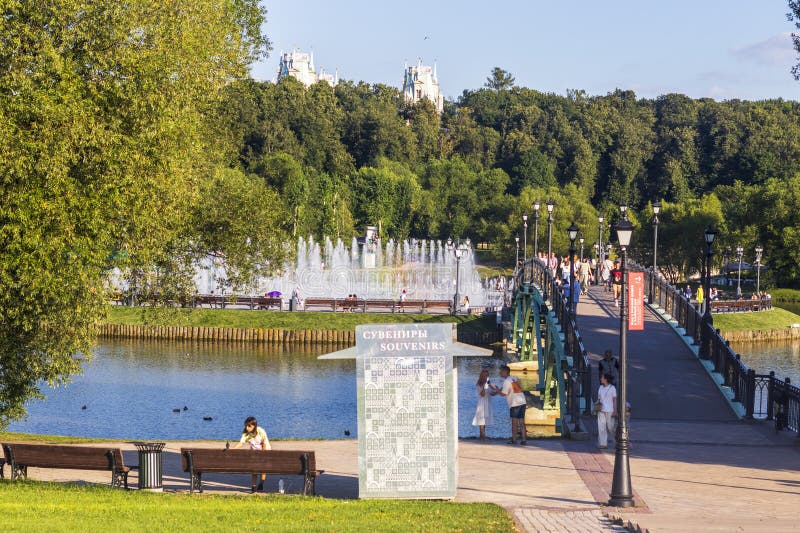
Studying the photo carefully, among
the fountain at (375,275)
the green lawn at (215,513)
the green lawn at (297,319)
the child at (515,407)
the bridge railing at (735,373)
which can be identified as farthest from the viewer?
the fountain at (375,275)

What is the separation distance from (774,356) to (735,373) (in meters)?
33.7

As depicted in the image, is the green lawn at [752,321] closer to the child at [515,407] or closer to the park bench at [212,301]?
the park bench at [212,301]

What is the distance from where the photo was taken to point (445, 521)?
1538 cm

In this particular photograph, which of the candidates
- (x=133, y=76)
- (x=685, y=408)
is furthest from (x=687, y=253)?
(x=133, y=76)

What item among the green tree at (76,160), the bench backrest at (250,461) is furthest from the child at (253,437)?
the green tree at (76,160)

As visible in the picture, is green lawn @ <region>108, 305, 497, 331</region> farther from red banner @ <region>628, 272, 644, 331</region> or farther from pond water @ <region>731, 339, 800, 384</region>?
red banner @ <region>628, 272, 644, 331</region>

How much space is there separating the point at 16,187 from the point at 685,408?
16764 millimetres

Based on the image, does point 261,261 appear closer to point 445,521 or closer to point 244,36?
point 244,36

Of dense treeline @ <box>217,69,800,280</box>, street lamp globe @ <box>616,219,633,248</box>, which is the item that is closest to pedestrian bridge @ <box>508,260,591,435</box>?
street lamp globe @ <box>616,219,633,248</box>

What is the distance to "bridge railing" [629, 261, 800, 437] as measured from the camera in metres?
25.1

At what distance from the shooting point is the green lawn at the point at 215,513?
1430 centimetres

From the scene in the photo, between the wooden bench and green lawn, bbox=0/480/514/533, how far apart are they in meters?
0.53

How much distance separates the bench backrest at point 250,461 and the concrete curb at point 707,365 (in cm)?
1339

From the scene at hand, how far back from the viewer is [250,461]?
59.9ft
